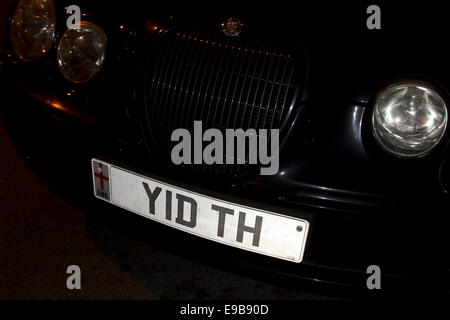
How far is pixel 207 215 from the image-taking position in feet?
4.81

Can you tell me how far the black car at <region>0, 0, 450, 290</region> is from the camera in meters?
1.33

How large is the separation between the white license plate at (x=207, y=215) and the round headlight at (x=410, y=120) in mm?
348

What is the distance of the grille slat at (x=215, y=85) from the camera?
1.45 metres

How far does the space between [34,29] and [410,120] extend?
1.39 m

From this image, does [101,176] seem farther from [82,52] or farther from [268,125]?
[268,125]

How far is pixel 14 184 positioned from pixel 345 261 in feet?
6.25

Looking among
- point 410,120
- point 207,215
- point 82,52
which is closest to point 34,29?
point 82,52

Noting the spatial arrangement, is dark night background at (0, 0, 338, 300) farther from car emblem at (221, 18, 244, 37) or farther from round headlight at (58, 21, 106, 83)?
car emblem at (221, 18, 244, 37)

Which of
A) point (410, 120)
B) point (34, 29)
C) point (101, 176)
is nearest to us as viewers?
point (410, 120)

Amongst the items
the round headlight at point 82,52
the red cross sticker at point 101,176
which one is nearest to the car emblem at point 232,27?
the round headlight at point 82,52

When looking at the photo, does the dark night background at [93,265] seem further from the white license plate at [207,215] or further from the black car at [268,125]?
the black car at [268,125]

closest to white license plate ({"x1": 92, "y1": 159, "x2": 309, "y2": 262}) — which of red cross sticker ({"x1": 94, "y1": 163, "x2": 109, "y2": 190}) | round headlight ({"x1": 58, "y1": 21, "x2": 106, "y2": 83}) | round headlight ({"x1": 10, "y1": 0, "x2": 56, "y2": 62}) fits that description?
red cross sticker ({"x1": 94, "y1": 163, "x2": 109, "y2": 190})

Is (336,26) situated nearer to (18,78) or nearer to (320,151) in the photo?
(320,151)
